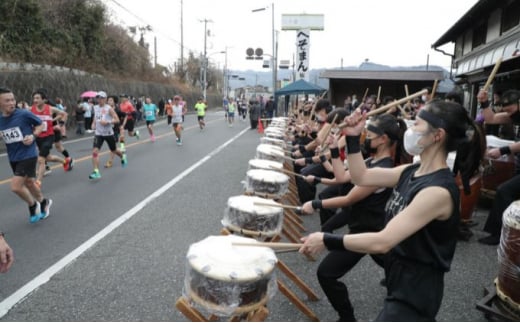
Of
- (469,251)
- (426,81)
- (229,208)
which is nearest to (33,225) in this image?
(229,208)

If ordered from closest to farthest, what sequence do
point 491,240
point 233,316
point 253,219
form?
point 233,316 < point 253,219 < point 491,240

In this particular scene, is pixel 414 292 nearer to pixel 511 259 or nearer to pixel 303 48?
pixel 511 259

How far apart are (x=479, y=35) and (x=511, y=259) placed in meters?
15.1

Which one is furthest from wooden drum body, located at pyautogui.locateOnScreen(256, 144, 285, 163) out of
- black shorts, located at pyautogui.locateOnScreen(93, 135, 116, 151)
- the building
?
black shorts, located at pyautogui.locateOnScreen(93, 135, 116, 151)

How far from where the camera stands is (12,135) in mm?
5539

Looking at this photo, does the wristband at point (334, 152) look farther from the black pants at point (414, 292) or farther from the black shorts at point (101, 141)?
the black shorts at point (101, 141)

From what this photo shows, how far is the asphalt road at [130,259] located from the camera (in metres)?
3.47

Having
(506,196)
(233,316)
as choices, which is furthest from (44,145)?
(506,196)

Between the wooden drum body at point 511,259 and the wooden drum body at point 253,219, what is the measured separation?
72.8 inches

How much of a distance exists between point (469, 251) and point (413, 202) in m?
3.61

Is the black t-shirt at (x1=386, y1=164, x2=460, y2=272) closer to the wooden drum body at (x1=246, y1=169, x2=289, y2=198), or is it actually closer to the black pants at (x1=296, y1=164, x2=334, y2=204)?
the wooden drum body at (x1=246, y1=169, x2=289, y2=198)

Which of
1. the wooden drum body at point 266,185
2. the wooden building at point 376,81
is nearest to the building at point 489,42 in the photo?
the wooden building at point 376,81

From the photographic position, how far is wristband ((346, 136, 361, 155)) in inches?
103

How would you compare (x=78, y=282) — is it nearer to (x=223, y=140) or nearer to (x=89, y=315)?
(x=89, y=315)
